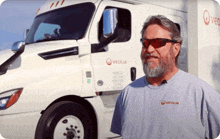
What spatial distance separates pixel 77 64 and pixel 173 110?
2481 mm

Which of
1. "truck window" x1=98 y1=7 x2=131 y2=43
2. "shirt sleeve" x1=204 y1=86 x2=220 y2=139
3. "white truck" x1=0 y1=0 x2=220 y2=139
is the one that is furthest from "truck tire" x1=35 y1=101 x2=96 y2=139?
"shirt sleeve" x1=204 y1=86 x2=220 y2=139

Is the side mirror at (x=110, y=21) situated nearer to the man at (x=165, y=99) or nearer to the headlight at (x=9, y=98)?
the headlight at (x=9, y=98)

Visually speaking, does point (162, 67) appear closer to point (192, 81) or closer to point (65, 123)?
point (192, 81)

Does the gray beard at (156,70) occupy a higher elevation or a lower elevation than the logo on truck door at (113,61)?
lower

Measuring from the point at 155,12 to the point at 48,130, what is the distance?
2.99m

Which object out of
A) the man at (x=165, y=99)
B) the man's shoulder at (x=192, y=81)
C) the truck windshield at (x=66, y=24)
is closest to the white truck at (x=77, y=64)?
the truck windshield at (x=66, y=24)

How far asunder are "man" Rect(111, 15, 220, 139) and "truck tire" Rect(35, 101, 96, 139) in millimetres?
1803

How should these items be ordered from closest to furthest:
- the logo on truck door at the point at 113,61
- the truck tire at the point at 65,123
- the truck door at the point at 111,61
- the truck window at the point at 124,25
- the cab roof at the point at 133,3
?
the truck tire at the point at 65,123, the truck door at the point at 111,61, the logo on truck door at the point at 113,61, the truck window at the point at 124,25, the cab roof at the point at 133,3

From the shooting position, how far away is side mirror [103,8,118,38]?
3.99 metres

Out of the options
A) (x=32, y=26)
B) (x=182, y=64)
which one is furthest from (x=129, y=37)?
(x=32, y=26)

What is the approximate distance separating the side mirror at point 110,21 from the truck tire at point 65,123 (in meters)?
1.17

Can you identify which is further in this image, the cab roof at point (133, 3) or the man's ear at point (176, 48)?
the cab roof at point (133, 3)

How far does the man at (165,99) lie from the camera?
5.94 feet

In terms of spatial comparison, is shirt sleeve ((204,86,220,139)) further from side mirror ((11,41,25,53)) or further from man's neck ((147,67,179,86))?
side mirror ((11,41,25,53))
